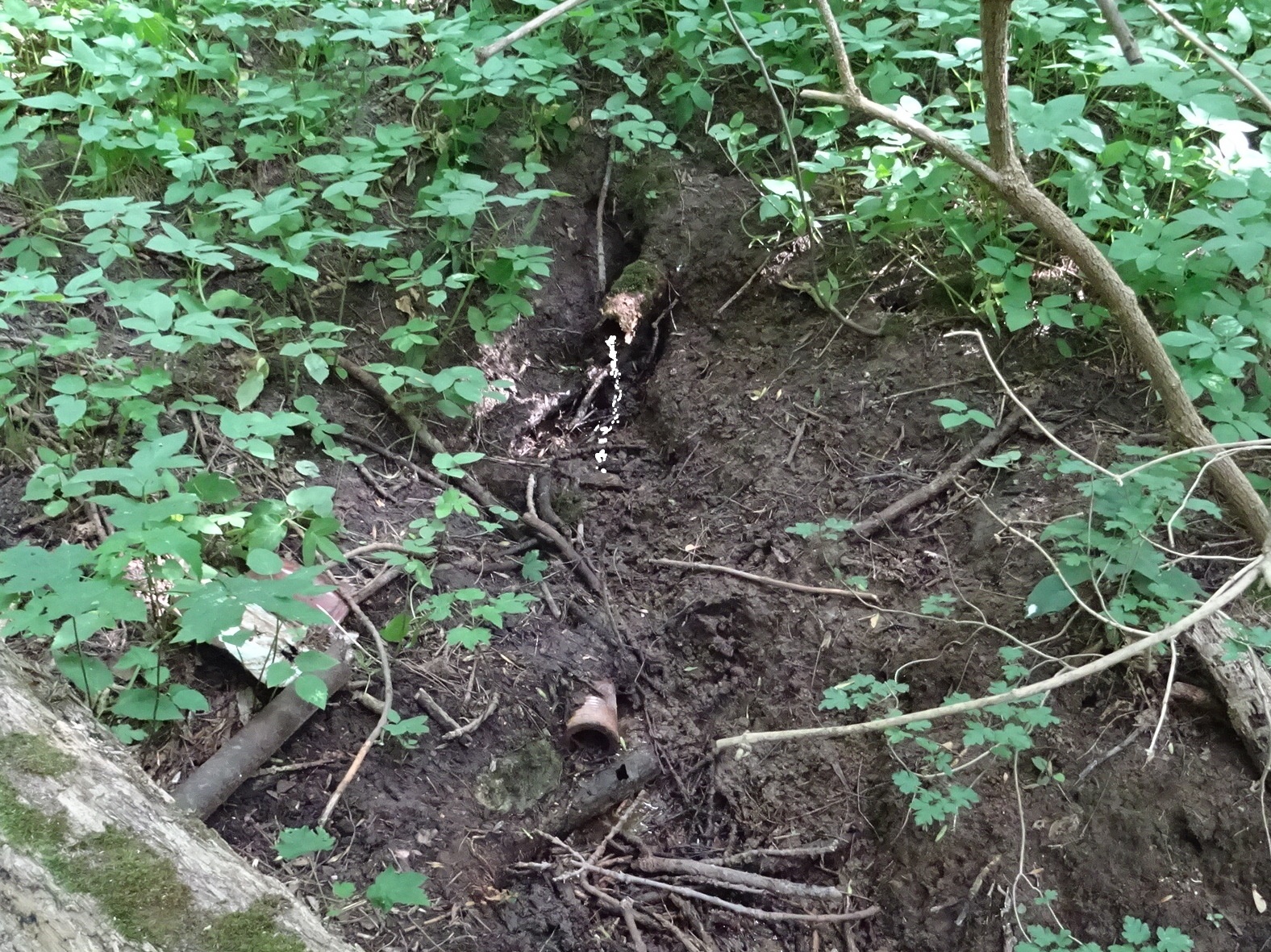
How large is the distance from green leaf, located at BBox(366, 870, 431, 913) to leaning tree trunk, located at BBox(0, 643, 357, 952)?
410mm

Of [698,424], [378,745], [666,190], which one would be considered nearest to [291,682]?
[378,745]

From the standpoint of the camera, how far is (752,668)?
2.49m

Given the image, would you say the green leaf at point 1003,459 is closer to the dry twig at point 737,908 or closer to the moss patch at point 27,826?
the dry twig at point 737,908

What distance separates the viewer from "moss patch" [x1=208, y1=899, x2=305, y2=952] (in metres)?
1.22

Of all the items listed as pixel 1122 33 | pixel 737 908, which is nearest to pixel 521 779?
pixel 737 908

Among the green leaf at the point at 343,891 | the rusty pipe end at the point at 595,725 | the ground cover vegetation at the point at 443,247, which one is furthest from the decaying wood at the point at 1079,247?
the green leaf at the point at 343,891

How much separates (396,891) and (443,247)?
88.1 inches

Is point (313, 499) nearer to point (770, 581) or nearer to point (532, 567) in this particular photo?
point (532, 567)

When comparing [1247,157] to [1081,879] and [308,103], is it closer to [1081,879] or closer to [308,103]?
[1081,879]

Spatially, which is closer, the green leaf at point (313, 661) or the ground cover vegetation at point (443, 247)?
the green leaf at point (313, 661)

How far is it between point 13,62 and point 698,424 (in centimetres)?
279

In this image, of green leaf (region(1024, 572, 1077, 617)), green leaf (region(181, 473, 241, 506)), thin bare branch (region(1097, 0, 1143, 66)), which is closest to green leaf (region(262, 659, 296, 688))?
green leaf (region(181, 473, 241, 506))

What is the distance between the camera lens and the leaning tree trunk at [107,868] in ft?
3.90

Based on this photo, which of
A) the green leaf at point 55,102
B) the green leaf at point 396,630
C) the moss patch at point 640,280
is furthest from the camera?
the moss patch at point 640,280
